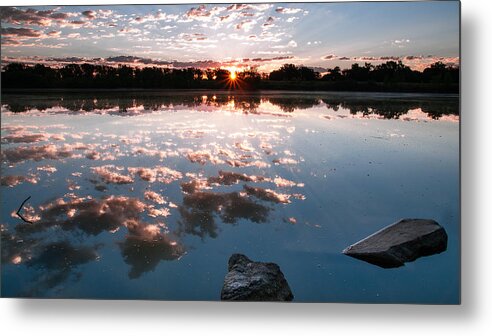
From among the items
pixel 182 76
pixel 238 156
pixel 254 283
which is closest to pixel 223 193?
pixel 238 156

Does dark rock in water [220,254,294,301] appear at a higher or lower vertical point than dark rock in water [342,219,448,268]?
lower

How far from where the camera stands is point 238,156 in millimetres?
3258

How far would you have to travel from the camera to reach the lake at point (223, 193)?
311 centimetres

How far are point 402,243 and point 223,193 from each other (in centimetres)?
101

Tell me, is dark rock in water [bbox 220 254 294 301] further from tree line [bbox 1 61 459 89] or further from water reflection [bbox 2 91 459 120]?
tree line [bbox 1 61 459 89]

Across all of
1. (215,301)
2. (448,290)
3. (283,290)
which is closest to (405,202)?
(448,290)

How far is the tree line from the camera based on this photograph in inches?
131

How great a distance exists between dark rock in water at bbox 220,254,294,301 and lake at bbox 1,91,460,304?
5 cm

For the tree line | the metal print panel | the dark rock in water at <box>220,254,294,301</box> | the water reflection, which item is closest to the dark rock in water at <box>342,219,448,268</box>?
the metal print panel

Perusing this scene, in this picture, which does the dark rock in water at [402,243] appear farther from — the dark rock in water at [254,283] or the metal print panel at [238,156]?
the dark rock in water at [254,283]

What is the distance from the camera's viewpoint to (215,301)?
3168 mm

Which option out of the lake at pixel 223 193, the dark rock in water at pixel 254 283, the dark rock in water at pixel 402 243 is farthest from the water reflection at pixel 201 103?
the dark rock in water at pixel 254 283

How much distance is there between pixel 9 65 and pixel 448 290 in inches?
109

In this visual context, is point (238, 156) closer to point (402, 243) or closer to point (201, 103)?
point (201, 103)
